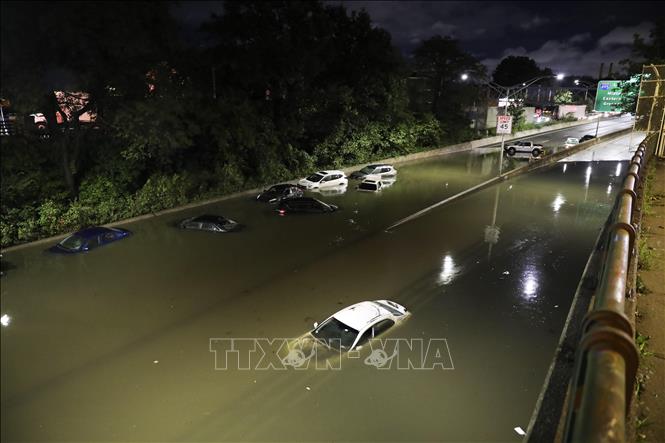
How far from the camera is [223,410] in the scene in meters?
8.05

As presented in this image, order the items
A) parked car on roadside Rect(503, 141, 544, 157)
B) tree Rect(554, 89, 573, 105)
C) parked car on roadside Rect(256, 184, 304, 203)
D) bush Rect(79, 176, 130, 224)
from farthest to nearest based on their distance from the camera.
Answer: tree Rect(554, 89, 573, 105), parked car on roadside Rect(503, 141, 544, 157), parked car on roadside Rect(256, 184, 304, 203), bush Rect(79, 176, 130, 224)

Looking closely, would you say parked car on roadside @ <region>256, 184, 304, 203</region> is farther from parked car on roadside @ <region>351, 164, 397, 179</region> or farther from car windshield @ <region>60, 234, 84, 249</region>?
car windshield @ <region>60, 234, 84, 249</region>

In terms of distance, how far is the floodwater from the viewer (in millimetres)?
7805

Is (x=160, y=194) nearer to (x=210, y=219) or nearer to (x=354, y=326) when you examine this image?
(x=210, y=219)

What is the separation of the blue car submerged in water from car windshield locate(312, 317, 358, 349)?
398 inches

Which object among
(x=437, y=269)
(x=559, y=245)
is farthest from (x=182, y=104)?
(x=559, y=245)

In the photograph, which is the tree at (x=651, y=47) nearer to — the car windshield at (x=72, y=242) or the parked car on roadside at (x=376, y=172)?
the parked car on roadside at (x=376, y=172)

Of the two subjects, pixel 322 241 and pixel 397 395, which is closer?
pixel 397 395

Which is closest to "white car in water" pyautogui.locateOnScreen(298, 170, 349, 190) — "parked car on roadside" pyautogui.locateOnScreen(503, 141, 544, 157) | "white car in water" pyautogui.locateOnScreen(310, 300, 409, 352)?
"white car in water" pyautogui.locateOnScreen(310, 300, 409, 352)

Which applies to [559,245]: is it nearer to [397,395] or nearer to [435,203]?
[435,203]

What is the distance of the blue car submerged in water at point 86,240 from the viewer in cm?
1510

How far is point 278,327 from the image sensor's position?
1092 cm

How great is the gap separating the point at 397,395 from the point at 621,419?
7545 millimetres

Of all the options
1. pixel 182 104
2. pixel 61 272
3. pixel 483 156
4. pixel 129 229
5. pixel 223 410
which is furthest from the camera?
pixel 483 156
